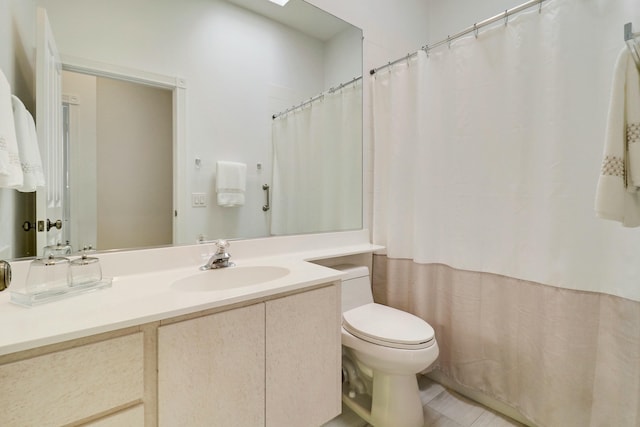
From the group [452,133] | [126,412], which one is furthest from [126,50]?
[452,133]

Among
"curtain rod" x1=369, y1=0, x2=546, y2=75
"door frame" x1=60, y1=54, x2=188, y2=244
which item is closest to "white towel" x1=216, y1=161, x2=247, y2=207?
"door frame" x1=60, y1=54, x2=188, y2=244

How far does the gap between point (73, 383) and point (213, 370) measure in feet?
1.02

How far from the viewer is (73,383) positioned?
625mm

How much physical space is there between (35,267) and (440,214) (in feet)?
5.45

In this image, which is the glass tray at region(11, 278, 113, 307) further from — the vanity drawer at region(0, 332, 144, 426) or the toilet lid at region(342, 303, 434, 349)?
the toilet lid at region(342, 303, 434, 349)

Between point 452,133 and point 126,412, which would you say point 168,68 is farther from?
point 452,133

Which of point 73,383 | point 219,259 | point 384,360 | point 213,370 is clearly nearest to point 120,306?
point 73,383

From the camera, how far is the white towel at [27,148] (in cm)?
87

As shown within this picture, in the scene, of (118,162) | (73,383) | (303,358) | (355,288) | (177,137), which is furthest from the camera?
(355,288)

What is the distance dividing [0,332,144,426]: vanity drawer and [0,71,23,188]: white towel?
18.3 inches

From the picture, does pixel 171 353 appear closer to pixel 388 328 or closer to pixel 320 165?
pixel 388 328

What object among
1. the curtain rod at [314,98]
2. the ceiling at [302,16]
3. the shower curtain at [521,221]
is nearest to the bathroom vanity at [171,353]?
the shower curtain at [521,221]

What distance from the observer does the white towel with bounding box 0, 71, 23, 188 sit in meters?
0.71

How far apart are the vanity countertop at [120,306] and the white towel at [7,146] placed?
337 mm
